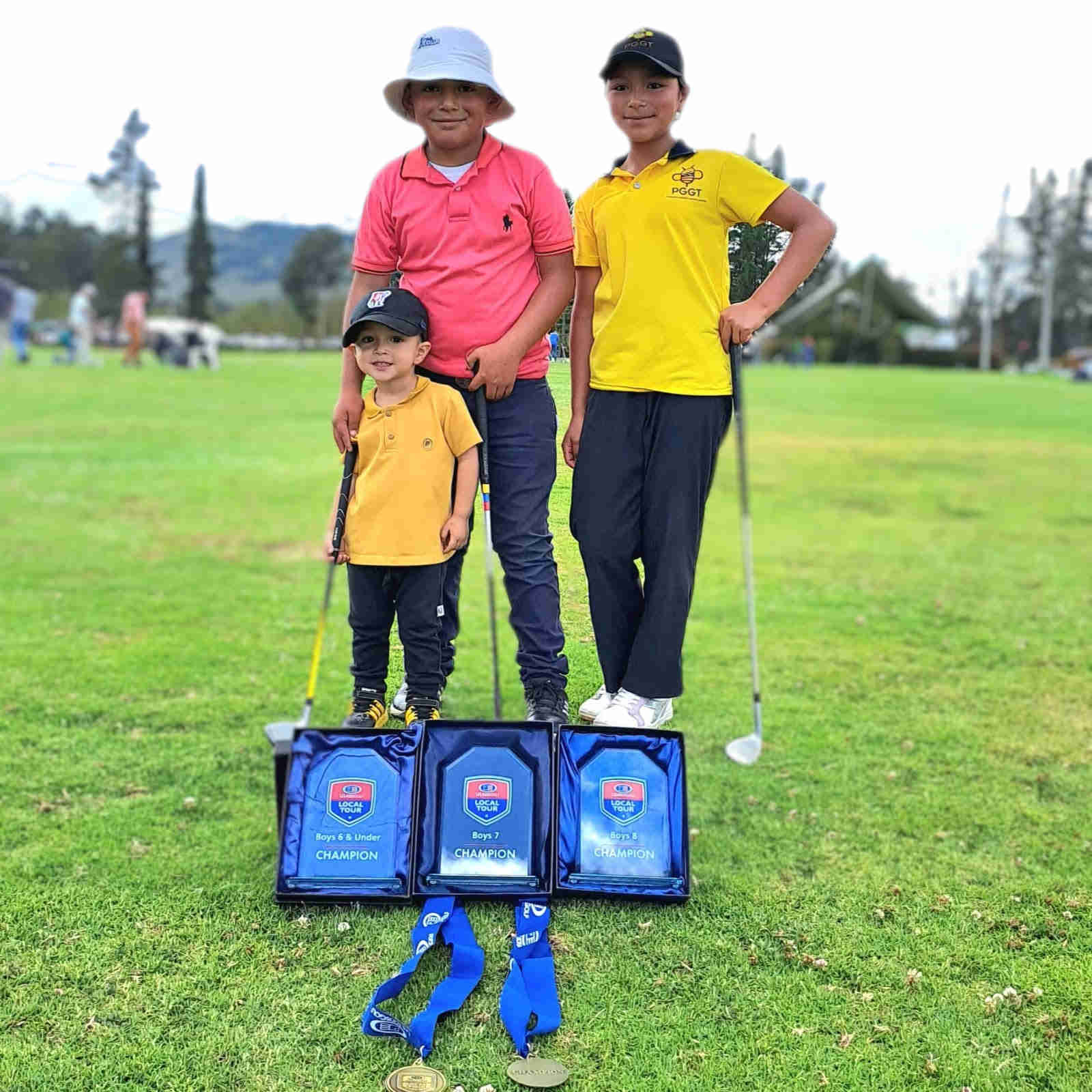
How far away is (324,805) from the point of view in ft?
10.3

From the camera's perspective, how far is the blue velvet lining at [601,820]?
121 inches

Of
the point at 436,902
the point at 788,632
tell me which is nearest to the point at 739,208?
the point at 436,902

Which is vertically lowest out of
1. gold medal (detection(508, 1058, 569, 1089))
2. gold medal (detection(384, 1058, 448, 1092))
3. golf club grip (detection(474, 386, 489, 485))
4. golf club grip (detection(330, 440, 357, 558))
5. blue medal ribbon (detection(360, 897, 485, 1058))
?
gold medal (detection(384, 1058, 448, 1092))

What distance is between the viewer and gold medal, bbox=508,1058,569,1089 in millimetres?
2352

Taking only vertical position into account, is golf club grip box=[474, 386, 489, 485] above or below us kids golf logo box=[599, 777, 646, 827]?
above

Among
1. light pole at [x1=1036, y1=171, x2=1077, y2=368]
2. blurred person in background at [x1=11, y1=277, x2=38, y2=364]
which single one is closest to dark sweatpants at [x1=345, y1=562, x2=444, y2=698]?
blurred person in background at [x1=11, y1=277, x2=38, y2=364]

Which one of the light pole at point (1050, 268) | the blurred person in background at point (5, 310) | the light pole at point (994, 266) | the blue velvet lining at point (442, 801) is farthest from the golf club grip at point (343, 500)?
the light pole at point (994, 266)

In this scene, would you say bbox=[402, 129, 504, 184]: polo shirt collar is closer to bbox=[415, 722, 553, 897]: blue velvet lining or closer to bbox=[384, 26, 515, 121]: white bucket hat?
bbox=[384, 26, 515, 121]: white bucket hat

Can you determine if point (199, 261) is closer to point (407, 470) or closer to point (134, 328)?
point (134, 328)

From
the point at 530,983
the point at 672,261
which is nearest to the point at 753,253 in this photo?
the point at 672,261

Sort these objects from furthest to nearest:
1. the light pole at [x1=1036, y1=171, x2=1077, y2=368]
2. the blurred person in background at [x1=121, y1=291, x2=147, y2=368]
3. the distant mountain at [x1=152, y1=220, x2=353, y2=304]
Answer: the light pole at [x1=1036, y1=171, x2=1077, y2=368] < the distant mountain at [x1=152, y1=220, x2=353, y2=304] < the blurred person in background at [x1=121, y1=291, x2=147, y2=368]

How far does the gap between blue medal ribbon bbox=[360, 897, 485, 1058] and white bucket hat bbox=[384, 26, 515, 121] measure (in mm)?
2191

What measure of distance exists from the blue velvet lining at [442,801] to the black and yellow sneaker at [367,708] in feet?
0.89

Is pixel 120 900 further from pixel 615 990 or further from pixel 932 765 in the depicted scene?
pixel 932 765
